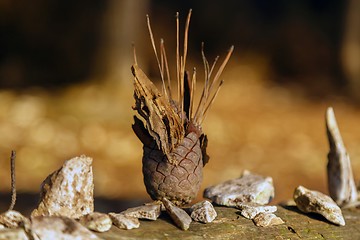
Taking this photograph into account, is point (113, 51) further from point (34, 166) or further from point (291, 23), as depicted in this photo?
point (291, 23)

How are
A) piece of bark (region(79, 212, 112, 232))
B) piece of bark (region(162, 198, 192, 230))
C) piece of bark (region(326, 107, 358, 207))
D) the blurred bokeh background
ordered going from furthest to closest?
the blurred bokeh background, piece of bark (region(326, 107, 358, 207)), piece of bark (region(162, 198, 192, 230)), piece of bark (region(79, 212, 112, 232))

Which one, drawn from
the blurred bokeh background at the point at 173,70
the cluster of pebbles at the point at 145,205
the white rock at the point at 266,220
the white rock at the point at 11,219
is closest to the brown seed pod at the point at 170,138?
the cluster of pebbles at the point at 145,205

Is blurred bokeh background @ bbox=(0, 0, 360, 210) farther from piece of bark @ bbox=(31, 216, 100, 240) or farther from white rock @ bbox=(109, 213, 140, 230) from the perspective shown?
piece of bark @ bbox=(31, 216, 100, 240)

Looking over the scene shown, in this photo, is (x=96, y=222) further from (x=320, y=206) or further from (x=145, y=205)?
(x=320, y=206)

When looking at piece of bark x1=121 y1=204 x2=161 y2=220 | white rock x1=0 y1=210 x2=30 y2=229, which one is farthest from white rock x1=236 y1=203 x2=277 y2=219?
white rock x1=0 y1=210 x2=30 y2=229

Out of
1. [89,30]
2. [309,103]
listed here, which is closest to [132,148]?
[89,30]
